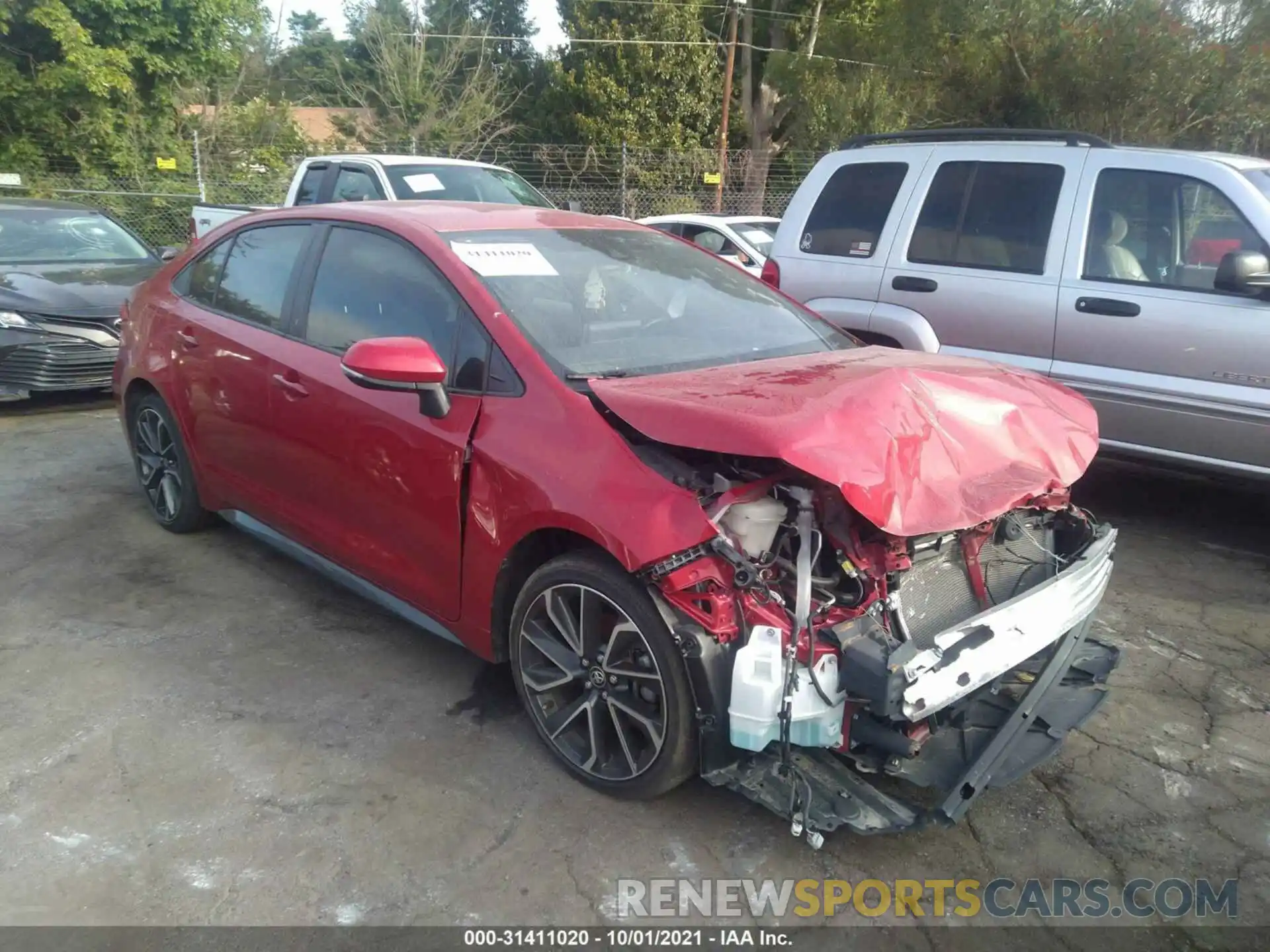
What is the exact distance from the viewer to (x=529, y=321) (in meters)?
3.48

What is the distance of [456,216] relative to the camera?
405 cm

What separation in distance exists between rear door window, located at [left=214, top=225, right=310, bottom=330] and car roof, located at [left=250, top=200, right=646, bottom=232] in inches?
4.2

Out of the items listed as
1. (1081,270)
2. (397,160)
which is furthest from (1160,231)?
(397,160)

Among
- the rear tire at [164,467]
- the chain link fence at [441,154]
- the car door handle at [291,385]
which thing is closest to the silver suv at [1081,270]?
the car door handle at [291,385]

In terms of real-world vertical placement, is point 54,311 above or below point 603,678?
above

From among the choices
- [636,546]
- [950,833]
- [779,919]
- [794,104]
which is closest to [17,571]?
[636,546]

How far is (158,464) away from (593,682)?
3.29 metres

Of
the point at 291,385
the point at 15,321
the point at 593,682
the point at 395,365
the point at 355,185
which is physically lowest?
the point at 593,682

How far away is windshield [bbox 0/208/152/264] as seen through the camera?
8.73 meters

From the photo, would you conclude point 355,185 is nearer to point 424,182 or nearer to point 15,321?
point 424,182

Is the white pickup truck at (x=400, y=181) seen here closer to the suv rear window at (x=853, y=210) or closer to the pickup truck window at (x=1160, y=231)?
the suv rear window at (x=853, y=210)

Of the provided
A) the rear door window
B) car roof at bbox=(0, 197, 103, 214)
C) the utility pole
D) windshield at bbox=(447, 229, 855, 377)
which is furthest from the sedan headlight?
the utility pole

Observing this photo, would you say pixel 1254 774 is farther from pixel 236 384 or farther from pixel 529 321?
pixel 236 384

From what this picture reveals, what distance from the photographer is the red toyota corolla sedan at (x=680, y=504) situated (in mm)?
2756
